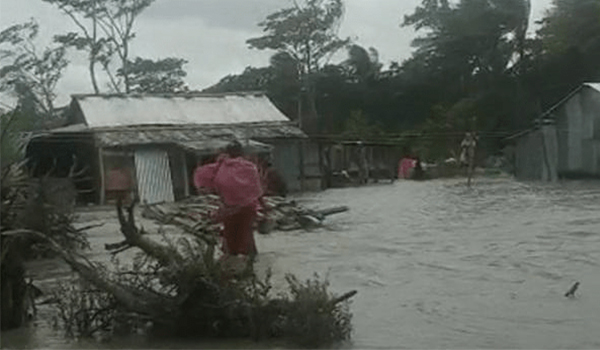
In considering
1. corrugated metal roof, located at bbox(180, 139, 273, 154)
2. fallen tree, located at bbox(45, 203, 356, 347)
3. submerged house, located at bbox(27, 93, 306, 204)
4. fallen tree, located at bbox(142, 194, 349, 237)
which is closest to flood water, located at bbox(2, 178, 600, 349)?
fallen tree, located at bbox(45, 203, 356, 347)

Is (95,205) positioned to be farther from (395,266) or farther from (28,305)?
(28,305)

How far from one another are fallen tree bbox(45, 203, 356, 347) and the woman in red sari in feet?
11.6

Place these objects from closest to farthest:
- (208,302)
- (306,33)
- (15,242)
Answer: (208,302) → (15,242) → (306,33)

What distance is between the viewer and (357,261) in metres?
13.5

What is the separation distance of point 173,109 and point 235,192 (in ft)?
79.4

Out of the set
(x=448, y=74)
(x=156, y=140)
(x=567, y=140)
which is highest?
(x=448, y=74)

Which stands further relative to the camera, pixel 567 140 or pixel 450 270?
pixel 567 140

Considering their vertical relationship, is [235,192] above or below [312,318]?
above

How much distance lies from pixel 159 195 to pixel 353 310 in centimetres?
2198

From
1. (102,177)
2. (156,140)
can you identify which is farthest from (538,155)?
(102,177)

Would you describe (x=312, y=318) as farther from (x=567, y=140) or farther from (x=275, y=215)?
(x=567, y=140)

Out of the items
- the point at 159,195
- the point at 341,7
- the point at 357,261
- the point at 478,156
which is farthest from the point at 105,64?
the point at 357,261

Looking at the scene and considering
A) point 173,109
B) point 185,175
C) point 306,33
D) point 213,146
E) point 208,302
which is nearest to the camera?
point 208,302

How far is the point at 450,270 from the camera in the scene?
12250 millimetres
